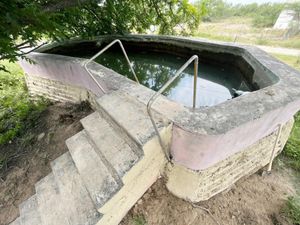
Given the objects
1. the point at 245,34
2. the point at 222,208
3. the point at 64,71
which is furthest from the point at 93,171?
the point at 245,34

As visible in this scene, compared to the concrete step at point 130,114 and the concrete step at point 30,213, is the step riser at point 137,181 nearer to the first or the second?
the concrete step at point 130,114

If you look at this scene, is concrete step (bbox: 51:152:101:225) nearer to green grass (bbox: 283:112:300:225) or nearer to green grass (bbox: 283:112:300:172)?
green grass (bbox: 283:112:300:225)

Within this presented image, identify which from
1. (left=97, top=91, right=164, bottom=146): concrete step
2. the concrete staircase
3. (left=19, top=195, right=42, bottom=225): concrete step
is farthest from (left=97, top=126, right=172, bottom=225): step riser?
(left=19, top=195, right=42, bottom=225): concrete step

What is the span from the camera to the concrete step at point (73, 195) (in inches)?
72.5

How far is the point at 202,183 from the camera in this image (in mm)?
2115

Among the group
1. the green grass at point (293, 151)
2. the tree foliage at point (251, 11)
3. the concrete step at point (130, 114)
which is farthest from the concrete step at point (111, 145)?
the tree foliage at point (251, 11)

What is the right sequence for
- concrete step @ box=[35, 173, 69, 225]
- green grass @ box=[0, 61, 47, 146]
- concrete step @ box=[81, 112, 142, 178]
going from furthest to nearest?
green grass @ box=[0, 61, 47, 146] → concrete step @ box=[35, 173, 69, 225] → concrete step @ box=[81, 112, 142, 178]

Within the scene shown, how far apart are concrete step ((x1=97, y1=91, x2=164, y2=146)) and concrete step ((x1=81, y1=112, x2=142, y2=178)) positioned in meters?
0.13

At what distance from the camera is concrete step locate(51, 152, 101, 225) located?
184 cm

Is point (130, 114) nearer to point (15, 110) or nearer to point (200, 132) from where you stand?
point (200, 132)

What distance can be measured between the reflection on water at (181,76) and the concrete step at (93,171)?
1504 millimetres

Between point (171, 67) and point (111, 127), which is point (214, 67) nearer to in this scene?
point (171, 67)

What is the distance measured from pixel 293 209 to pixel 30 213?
290 cm

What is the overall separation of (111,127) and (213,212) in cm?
146
